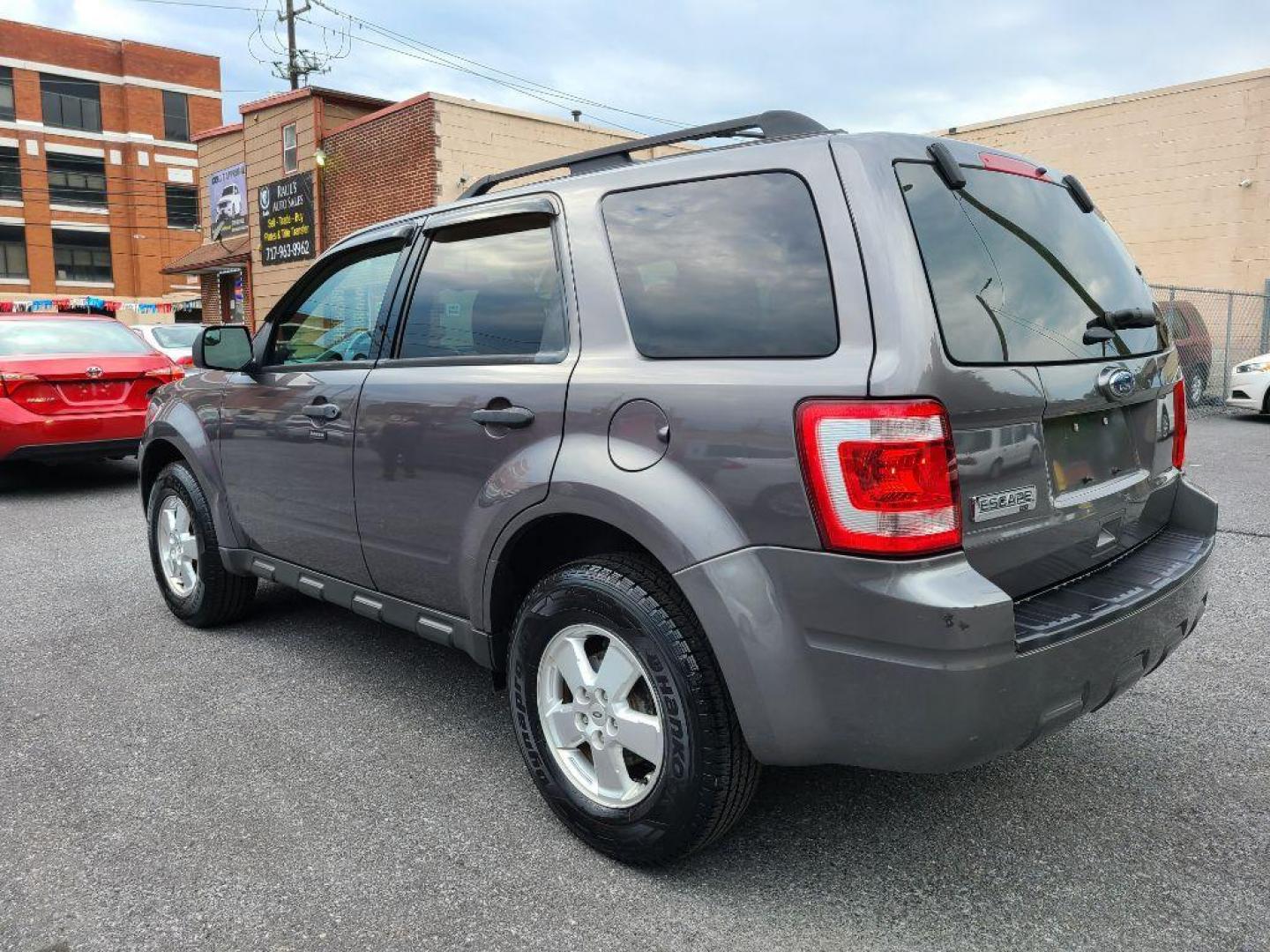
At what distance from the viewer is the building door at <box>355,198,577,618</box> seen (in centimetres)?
265

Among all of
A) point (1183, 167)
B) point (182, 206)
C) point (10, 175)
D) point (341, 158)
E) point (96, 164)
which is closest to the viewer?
point (1183, 167)

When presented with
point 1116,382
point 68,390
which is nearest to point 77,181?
point 68,390

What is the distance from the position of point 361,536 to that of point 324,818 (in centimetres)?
98

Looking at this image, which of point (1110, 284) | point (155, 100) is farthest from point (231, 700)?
point (155, 100)

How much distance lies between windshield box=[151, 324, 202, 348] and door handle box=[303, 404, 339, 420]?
478 inches

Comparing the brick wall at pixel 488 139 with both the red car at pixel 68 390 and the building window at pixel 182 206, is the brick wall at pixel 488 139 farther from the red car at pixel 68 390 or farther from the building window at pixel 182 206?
the building window at pixel 182 206

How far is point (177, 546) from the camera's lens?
4.54m

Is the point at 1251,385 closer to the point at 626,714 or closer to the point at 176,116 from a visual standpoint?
the point at 626,714

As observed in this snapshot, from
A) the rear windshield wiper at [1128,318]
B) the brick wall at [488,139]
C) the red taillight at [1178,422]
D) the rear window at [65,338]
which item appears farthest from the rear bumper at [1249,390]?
the rear window at [65,338]

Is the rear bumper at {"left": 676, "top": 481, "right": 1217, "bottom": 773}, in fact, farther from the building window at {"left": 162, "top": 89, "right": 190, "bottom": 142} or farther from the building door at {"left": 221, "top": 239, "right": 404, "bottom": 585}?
the building window at {"left": 162, "top": 89, "right": 190, "bottom": 142}

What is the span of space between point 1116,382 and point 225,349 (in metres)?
3.35

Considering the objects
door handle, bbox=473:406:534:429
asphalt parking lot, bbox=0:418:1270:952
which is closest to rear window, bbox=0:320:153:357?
asphalt parking lot, bbox=0:418:1270:952

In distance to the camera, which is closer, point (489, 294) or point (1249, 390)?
point (489, 294)

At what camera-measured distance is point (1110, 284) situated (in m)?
2.65
